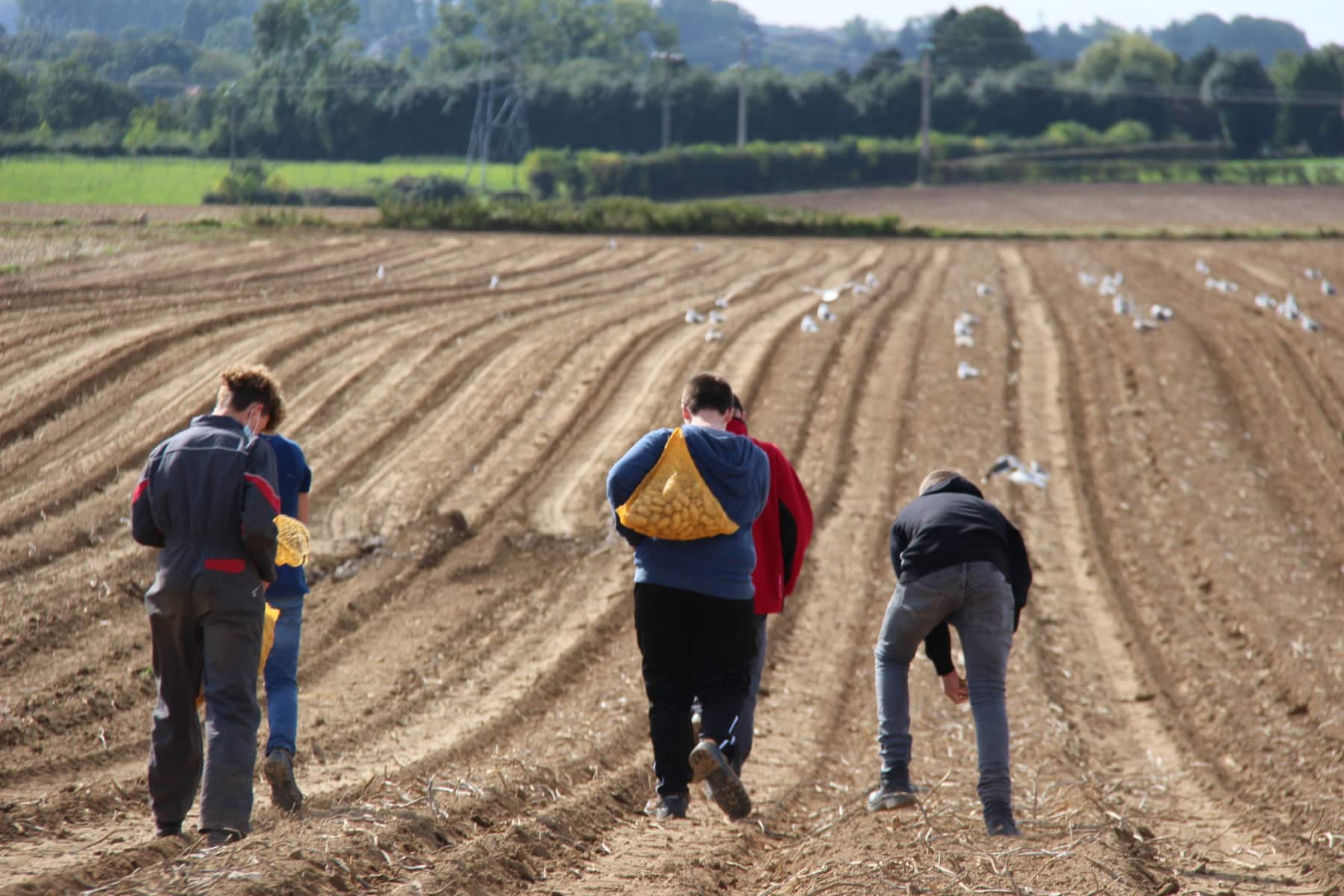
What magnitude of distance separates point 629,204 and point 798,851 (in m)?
29.9

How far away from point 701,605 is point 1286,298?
21.2 meters

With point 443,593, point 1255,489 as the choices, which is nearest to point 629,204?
point 1255,489

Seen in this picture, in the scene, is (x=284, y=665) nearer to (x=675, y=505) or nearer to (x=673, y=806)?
(x=673, y=806)

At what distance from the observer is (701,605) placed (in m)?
5.03

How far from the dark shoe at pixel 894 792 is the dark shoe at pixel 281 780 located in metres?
2.39

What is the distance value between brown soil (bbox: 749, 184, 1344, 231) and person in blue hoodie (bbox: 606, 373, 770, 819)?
33708mm

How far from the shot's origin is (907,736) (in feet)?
18.1

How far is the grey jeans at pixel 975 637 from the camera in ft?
17.4

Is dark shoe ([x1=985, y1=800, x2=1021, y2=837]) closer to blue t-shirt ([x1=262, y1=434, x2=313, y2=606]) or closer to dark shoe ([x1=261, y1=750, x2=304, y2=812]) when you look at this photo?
dark shoe ([x1=261, y1=750, x2=304, y2=812])

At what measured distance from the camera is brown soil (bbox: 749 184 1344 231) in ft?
130

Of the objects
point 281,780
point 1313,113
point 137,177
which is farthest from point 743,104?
point 281,780

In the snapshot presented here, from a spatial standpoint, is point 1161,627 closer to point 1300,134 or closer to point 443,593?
point 443,593

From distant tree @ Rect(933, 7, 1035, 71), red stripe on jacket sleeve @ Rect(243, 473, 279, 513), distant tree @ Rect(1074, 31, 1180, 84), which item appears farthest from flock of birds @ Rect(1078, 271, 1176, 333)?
distant tree @ Rect(933, 7, 1035, 71)

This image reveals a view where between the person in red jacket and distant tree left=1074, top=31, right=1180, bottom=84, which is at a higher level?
distant tree left=1074, top=31, right=1180, bottom=84
